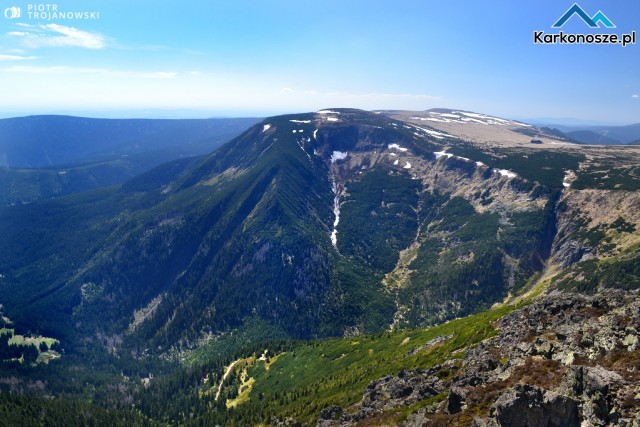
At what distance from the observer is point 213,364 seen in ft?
628

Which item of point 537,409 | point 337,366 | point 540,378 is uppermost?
point 537,409

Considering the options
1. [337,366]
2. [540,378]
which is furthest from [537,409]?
[337,366]

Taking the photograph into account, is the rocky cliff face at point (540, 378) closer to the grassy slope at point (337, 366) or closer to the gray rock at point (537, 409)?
the gray rock at point (537, 409)

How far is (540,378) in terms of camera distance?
48.7 m

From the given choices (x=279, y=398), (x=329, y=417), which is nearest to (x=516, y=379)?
(x=329, y=417)

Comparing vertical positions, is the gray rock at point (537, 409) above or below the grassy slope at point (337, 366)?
above

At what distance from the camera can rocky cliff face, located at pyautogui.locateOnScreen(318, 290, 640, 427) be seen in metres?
40.8

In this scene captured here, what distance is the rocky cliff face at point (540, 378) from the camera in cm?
4084

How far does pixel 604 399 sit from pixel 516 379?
1291 centimetres

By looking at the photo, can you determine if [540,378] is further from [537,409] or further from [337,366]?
[337,366]

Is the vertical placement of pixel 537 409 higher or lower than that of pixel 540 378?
higher

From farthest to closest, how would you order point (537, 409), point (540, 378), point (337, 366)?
point (337, 366), point (540, 378), point (537, 409)

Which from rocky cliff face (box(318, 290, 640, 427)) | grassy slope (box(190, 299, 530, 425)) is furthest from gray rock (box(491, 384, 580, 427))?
grassy slope (box(190, 299, 530, 425))

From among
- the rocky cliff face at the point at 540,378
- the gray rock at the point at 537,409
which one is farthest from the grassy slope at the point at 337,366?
the gray rock at the point at 537,409
